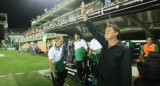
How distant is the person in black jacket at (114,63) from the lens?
6.02 feet

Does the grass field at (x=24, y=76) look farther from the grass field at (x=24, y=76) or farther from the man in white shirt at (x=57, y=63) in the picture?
the man in white shirt at (x=57, y=63)

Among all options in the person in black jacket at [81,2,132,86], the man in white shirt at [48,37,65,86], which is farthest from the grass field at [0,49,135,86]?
the person in black jacket at [81,2,132,86]

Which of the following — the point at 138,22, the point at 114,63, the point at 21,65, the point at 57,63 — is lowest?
the point at 21,65

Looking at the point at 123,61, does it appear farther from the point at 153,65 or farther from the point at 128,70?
the point at 153,65

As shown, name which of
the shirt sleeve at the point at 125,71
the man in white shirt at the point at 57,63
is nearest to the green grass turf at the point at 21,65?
the man in white shirt at the point at 57,63

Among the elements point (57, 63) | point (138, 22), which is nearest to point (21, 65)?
point (57, 63)

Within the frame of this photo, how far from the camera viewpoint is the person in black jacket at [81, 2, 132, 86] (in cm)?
183

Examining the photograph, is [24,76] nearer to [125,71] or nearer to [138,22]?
[138,22]

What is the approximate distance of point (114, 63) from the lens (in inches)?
75.2

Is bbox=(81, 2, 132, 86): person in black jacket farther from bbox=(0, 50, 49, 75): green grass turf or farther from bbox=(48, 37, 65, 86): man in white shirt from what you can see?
bbox=(0, 50, 49, 75): green grass turf

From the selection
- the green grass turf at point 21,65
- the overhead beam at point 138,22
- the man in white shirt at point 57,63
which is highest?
the overhead beam at point 138,22

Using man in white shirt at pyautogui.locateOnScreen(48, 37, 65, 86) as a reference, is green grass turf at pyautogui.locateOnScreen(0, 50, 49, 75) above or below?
below

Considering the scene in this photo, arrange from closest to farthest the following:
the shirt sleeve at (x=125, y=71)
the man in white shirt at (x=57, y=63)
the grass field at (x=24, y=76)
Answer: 1. the shirt sleeve at (x=125, y=71)
2. the man in white shirt at (x=57, y=63)
3. the grass field at (x=24, y=76)

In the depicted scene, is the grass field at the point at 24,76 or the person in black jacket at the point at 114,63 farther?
the grass field at the point at 24,76
